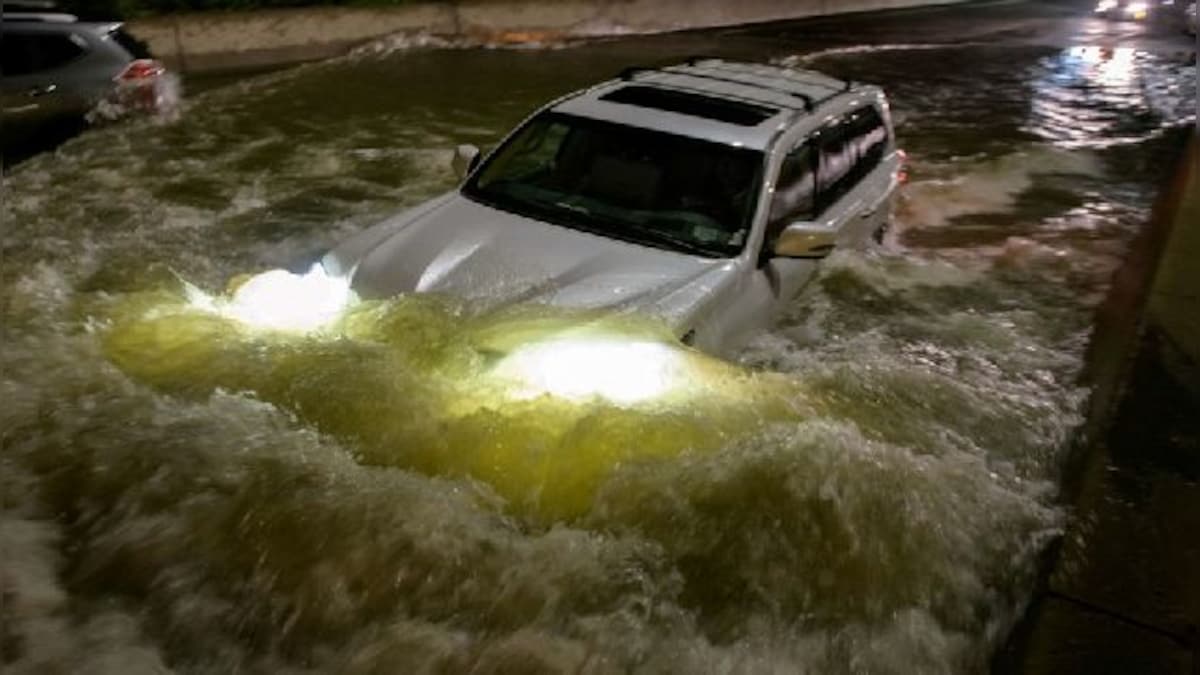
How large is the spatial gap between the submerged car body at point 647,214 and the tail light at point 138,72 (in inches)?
174

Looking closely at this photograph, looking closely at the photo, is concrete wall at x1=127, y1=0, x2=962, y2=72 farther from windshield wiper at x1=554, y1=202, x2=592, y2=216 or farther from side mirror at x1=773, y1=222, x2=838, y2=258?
side mirror at x1=773, y1=222, x2=838, y2=258

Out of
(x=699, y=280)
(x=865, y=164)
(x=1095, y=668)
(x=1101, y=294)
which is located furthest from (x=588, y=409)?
(x=1101, y=294)

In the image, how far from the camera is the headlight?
498 cm

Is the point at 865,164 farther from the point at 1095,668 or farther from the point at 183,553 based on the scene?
the point at 183,553

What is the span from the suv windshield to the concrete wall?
31.1 ft

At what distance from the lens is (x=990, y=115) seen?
1375 centimetres

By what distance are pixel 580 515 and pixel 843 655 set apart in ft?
3.82

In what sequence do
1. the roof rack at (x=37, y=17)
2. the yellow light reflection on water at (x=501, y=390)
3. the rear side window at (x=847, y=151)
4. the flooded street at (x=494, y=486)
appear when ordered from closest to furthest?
the flooded street at (x=494, y=486) → the yellow light reflection on water at (x=501, y=390) → the rear side window at (x=847, y=151) → the roof rack at (x=37, y=17)

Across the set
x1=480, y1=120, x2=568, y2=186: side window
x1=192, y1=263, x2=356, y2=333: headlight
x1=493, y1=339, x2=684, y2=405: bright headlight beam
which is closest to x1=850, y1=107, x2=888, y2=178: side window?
x1=480, y1=120, x2=568, y2=186: side window

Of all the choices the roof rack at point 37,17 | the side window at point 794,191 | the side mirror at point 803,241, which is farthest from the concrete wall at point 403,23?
the side mirror at point 803,241

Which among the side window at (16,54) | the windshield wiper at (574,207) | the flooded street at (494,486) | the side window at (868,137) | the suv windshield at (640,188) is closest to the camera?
the flooded street at (494,486)

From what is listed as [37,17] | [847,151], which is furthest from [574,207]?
[37,17]

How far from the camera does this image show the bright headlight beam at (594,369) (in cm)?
459

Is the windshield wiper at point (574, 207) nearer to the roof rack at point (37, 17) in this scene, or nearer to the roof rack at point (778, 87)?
the roof rack at point (778, 87)
